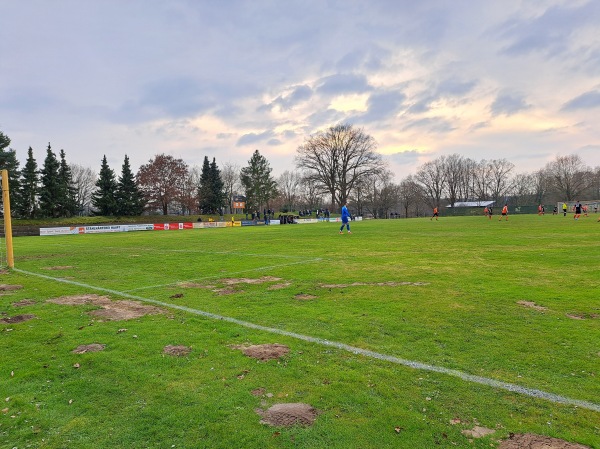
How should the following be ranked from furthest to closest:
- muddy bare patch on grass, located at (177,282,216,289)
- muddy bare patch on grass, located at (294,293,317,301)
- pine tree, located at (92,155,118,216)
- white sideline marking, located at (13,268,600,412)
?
pine tree, located at (92,155,118,216)
muddy bare patch on grass, located at (177,282,216,289)
muddy bare patch on grass, located at (294,293,317,301)
white sideline marking, located at (13,268,600,412)

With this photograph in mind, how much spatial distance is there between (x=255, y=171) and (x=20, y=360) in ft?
260

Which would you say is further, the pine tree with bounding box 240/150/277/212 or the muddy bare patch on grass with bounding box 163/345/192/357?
the pine tree with bounding box 240/150/277/212

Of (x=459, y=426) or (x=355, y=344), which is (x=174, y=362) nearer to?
(x=355, y=344)

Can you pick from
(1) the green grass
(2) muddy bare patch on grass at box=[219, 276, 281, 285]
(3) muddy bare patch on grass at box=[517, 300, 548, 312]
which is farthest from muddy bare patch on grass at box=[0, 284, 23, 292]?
(3) muddy bare patch on grass at box=[517, 300, 548, 312]

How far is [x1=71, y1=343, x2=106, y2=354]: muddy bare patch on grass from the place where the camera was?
5.00 metres

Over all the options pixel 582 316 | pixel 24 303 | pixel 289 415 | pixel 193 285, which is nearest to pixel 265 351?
pixel 289 415

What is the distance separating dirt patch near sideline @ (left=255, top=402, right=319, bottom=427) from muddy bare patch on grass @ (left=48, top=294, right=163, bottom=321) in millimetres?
4143

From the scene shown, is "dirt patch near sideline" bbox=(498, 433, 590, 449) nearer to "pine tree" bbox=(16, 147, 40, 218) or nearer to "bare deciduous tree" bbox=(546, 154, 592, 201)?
"pine tree" bbox=(16, 147, 40, 218)

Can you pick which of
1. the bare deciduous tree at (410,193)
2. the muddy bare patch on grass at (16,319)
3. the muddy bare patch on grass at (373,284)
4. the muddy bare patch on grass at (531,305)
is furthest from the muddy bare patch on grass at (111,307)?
the bare deciduous tree at (410,193)

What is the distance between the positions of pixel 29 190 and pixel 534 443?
215 feet

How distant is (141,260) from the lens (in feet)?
49.1

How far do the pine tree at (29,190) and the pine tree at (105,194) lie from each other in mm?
7850

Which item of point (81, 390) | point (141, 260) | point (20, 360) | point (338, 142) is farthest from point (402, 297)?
point (338, 142)

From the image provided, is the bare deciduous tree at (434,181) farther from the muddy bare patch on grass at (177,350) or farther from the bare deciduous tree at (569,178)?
the muddy bare patch on grass at (177,350)
